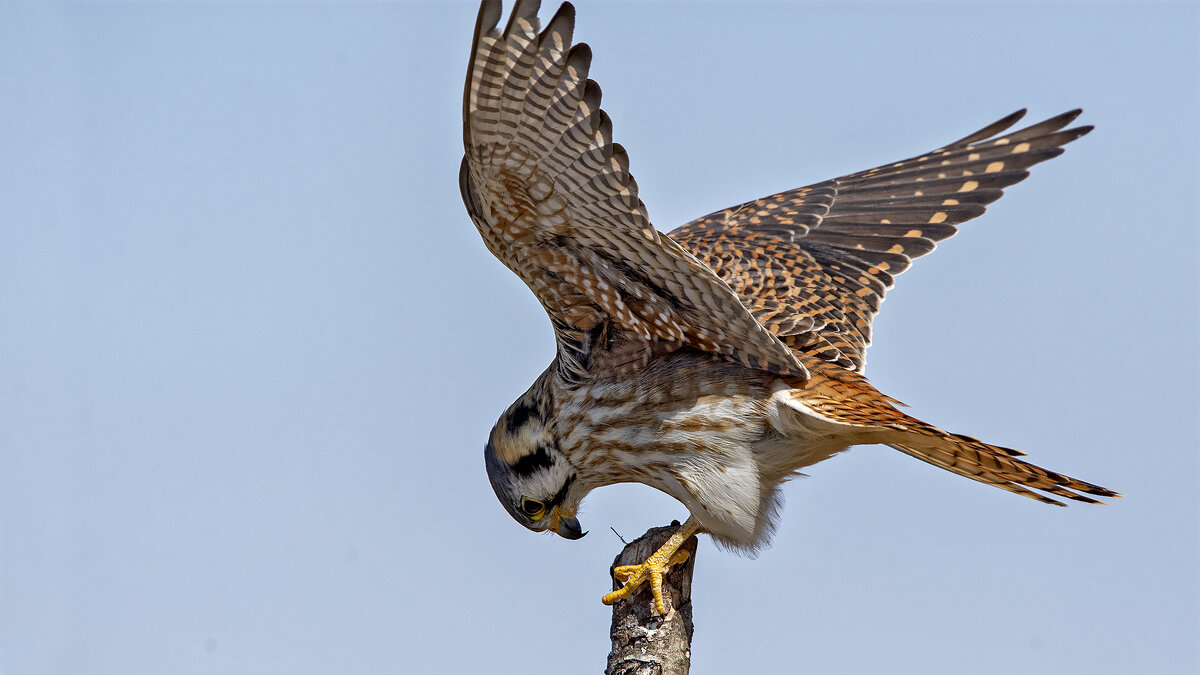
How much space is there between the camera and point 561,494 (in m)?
4.57

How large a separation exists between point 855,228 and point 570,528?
1951 millimetres

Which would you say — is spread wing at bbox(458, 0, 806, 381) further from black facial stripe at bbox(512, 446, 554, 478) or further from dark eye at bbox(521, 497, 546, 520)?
dark eye at bbox(521, 497, 546, 520)

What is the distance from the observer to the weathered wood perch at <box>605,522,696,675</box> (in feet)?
12.9

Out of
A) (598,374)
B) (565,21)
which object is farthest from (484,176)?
(598,374)

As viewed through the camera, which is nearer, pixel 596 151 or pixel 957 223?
pixel 596 151

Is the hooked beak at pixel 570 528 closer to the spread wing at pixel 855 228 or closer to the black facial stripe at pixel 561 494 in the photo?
the black facial stripe at pixel 561 494

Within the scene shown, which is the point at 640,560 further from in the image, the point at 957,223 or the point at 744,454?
the point at 957,223

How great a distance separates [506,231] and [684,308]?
659 millimetres

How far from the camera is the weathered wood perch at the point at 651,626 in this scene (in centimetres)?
392

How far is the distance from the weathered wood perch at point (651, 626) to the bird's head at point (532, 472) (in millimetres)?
475

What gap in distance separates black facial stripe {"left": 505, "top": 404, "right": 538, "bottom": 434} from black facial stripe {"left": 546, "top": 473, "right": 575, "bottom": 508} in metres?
0.29

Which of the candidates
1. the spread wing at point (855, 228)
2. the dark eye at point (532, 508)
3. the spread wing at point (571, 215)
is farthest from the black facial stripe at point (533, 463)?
the spread wing at point (855, 228)

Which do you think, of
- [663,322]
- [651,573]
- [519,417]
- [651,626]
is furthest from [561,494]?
[663,322]

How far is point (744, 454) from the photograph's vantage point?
13.4 ft
